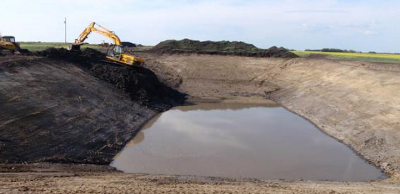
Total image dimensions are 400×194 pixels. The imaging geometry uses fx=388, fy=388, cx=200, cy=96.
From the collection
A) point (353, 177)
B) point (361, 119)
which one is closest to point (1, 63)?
point (353, 177)

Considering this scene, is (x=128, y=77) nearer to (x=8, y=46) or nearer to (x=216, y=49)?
(x=8, y=46)

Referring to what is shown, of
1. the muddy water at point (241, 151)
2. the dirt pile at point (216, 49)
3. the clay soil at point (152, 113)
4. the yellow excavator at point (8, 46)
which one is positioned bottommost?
the muddy water at point (241, 151)

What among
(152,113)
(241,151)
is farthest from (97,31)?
(241,151)

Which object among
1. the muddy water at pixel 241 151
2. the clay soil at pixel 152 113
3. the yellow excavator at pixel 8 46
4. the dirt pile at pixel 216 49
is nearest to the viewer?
the clay soil at pixel 152 113

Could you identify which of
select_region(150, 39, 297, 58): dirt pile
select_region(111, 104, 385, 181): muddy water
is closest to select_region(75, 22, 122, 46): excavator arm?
select_region(111, 104, 385, 181): muddy water

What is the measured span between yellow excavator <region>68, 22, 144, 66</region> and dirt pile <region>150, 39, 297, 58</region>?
54.0 ft

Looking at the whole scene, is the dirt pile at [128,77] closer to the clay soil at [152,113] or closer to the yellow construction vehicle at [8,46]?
the clay soil at [152,113]

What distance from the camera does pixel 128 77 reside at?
26203mm

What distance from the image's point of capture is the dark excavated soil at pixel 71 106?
1294 centimetres

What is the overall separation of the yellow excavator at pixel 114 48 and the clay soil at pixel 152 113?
2.02 metres

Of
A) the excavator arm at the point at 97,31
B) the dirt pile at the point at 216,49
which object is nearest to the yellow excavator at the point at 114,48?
the excavator arm at the point at 97,31

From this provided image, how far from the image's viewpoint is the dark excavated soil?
12.9 meters

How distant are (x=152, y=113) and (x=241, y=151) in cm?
880

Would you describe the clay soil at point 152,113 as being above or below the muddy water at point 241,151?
above
